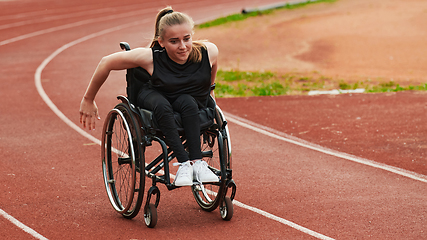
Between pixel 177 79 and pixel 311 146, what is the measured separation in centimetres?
348

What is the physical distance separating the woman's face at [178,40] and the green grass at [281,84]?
6.28 m

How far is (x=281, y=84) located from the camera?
11.5 m

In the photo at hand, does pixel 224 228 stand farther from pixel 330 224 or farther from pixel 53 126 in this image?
pixel 53 126

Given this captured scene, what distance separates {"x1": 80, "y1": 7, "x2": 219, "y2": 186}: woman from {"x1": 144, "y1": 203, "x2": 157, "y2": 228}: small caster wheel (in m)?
0.47

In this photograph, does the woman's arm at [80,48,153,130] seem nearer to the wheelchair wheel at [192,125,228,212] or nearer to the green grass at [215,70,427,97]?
the wheelchair wheel at [192,125,228,212]

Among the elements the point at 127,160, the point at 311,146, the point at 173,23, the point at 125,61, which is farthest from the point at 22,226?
the point at 311,146

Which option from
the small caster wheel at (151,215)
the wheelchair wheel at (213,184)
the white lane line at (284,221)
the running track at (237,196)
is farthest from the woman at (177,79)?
the white lane line at (284,221)

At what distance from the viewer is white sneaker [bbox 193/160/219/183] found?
4.32 m

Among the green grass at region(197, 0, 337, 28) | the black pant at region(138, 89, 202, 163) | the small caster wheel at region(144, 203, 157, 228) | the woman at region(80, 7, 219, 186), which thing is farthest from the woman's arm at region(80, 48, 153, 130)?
the green grass at region(197, 0, 337, 28)

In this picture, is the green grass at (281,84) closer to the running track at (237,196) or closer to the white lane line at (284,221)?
the running track at (237,196)

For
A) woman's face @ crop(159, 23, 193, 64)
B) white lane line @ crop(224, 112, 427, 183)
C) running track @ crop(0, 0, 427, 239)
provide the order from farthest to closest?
1. white lane line @ crop(224, 112, 427, 183)
2. running track @ crop(0, 0, 427, 239)
3. woman's face @ crop(159, 23, 193, 64)

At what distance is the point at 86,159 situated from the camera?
687cm

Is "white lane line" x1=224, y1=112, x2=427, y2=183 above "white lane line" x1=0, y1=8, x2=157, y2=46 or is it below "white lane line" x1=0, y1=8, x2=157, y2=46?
below

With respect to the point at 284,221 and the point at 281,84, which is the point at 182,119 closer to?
the point at 284,221
